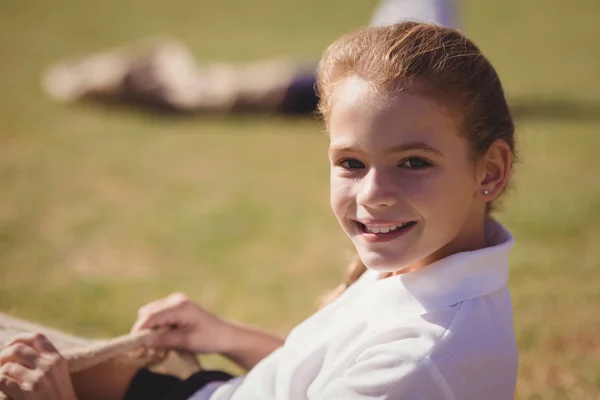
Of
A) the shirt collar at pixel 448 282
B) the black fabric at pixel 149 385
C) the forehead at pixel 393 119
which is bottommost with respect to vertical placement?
the black fabric at pixel 149 385

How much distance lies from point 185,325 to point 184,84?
231 inches

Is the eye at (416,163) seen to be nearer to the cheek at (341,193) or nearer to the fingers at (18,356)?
the cheek at (341,193)

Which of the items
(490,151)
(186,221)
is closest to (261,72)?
(186,221)

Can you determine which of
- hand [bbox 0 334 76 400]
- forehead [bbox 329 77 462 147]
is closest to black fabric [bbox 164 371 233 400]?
hand [bbox 0 334 76 400]

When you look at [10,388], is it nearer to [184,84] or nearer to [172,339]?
[172,339]

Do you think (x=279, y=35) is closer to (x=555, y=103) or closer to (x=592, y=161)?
(x=555, y=103)

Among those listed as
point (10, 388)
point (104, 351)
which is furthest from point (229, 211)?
point (10, 388)

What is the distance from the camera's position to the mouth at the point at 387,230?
1.71 m

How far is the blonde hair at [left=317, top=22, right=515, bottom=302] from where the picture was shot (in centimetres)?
167

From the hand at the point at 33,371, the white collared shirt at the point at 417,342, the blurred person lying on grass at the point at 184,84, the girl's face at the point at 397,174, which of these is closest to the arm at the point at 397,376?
the white collared shirt at the point at 417,342

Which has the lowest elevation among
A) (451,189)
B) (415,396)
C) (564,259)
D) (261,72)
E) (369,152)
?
(564,259)

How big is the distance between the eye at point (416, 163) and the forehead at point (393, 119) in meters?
0.05

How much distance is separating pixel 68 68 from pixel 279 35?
3.70 m

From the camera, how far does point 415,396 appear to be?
1548mm
